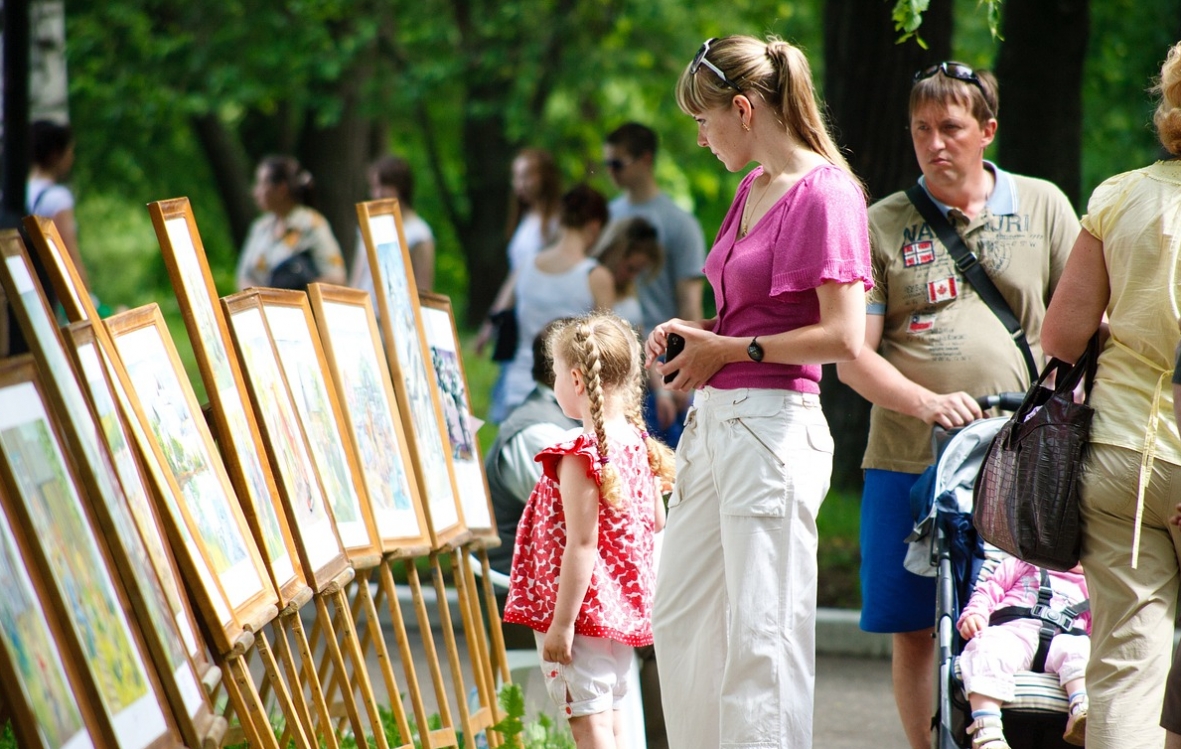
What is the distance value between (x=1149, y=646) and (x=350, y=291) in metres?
2.34

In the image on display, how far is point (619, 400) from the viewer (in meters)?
3.78

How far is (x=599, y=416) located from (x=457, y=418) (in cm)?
106

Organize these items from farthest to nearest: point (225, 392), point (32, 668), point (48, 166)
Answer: point (48, 166) < point (225, 392) < point (32, 668)

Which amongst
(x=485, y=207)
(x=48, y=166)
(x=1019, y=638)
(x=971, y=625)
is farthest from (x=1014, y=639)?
(x=485, y=207)

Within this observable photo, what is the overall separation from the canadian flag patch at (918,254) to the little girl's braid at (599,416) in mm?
1027

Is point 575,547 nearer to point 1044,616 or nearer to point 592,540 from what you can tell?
point 592,540

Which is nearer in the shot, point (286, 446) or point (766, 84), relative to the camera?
point (766, 84)

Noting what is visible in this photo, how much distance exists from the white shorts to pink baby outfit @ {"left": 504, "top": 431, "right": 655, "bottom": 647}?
0.19ft

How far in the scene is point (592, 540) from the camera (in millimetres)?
3607

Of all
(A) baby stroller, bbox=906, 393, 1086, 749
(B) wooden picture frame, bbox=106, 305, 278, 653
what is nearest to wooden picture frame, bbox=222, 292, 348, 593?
(B) wooden picture frame, bbox=106, 305, 278, 653

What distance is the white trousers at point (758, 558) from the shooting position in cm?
314

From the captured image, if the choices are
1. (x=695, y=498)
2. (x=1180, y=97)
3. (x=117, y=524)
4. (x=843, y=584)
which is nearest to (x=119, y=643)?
(x=117, y=524)

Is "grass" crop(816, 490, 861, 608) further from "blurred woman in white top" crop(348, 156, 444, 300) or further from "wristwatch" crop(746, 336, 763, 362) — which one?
"wristwatch" crop(746, 336, 763, 362)

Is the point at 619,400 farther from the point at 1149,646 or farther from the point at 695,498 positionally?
the point at 1149,646
